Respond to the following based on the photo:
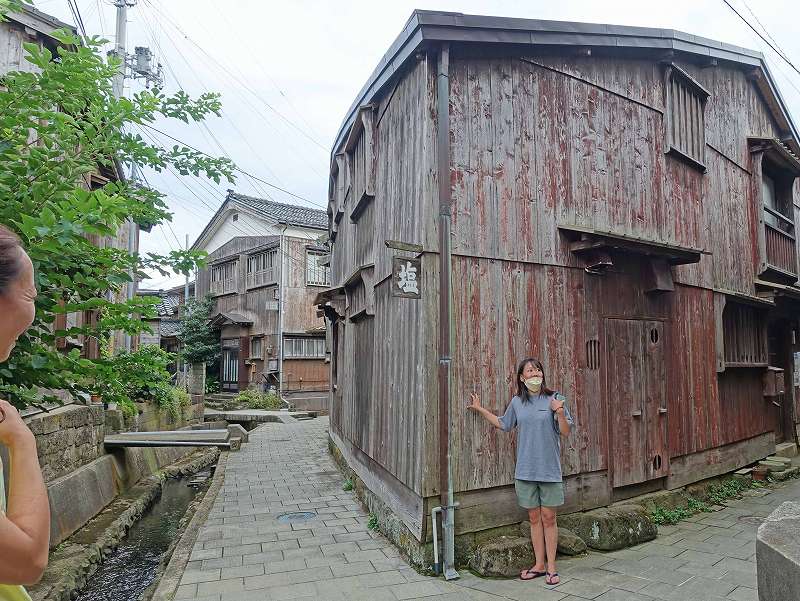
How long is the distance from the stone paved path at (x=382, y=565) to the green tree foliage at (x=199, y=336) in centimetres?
2195

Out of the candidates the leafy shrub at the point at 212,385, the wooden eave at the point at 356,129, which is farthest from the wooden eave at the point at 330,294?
the leafy shrub at the point at 212,385

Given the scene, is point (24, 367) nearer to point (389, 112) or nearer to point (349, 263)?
point (389, 112)

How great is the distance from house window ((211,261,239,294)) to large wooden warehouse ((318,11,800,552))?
21.4m

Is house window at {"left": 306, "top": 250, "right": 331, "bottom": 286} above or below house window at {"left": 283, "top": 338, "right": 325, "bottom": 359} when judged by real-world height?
above

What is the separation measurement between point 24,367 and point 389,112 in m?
5.73

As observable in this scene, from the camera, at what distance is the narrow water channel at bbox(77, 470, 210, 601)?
668 centimetres

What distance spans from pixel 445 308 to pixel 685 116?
6.17 m

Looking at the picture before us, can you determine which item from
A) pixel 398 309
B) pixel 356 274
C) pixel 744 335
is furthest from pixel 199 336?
pixel 744 335

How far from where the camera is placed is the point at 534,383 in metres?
5.49

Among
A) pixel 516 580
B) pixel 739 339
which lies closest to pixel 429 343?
pixel 516 580

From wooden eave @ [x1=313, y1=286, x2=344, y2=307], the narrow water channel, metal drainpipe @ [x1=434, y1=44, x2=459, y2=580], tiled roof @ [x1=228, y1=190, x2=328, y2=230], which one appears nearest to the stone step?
metal drainpipe @ [x1=434, y1=44, x2=459, y2=580]

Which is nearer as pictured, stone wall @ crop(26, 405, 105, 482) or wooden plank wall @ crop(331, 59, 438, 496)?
wooden plank wall @ crop(331, 59, 438, 496)

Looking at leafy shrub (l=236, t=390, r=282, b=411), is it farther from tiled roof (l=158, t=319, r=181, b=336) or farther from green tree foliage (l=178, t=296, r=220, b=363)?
tiled roof (l=158, t=319, r=181, b=336)

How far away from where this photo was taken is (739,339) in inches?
408
